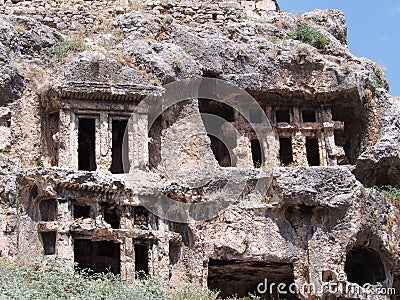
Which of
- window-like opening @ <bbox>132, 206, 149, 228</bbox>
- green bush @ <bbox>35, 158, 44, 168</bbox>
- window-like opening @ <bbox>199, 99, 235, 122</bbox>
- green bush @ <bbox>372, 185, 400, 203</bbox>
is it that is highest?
window-like opening @ <bbox>199, 99, 235, 122</bbox>

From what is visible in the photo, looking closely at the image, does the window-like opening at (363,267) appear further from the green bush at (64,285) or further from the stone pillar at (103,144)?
the stone pillar at (103,144)

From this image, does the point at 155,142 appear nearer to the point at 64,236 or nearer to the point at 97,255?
the point at 97,255

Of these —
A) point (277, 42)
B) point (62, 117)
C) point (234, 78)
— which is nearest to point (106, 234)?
point (62, 117)

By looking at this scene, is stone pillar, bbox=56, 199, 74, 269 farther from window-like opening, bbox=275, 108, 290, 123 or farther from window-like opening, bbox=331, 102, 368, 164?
window-like opening, bbox=331, 102, 368, 164

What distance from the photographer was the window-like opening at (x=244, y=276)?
31188 millimetres

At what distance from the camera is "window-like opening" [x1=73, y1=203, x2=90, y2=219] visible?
97.5 ft

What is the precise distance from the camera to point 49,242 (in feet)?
95.6

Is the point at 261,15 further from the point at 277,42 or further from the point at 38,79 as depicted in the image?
the point at 38,79

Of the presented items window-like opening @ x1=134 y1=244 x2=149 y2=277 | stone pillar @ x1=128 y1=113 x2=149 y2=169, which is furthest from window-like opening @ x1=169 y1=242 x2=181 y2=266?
stone pillar @ x1=128 y1=113 x2=149 y2=169

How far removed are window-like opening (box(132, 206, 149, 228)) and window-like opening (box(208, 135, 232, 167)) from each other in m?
4.65

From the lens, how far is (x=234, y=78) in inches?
1312

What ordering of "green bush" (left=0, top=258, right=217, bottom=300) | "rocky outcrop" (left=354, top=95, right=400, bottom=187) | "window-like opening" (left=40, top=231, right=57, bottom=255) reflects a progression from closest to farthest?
"green bush" (left=0, top=258, right=217, bottom=300) < "window-like opening" (left=40, top=231, right=57, bottom=255) < "rocky outcrop" (left=354, top=95, right=400, bottom=187)

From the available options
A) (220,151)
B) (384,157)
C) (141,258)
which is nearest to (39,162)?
(141,258)

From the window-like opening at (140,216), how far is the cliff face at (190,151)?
32mm
